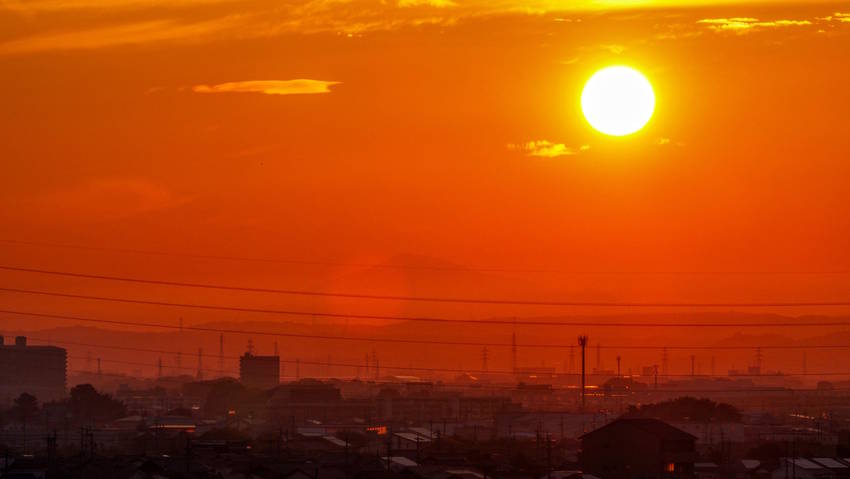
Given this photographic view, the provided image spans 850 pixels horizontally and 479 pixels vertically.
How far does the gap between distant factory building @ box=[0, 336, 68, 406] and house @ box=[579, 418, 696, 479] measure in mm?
Result: 108181

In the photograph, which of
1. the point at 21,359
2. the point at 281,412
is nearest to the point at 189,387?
the point at 21,359

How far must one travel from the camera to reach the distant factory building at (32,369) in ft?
505

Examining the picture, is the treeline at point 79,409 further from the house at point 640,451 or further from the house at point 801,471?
the house at point 801,471

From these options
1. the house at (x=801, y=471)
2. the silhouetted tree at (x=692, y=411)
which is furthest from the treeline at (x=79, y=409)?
the house at (x=801, y=471)

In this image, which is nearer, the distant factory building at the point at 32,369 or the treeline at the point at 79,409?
the treeline at the point at 79,409

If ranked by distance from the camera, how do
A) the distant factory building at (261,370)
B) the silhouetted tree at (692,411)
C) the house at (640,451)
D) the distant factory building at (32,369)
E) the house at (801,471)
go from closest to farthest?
1. the house at (801,471)
2. the house at (640,451)
3. the silhouetted tree at (692,411)
4. the distant factory building at (261,370)
5. the distant factory building at (32,369)

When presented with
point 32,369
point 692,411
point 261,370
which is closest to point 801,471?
point 692,411

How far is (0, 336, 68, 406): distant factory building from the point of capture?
505ft

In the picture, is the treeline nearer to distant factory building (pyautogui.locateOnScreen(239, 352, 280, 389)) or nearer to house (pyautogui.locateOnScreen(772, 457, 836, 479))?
distant factory building (pyautogui.locateOnScreen(239, 352, 280, 389))

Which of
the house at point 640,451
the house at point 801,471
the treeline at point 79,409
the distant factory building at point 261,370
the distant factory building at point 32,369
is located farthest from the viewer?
the distant factory building at point 32,369

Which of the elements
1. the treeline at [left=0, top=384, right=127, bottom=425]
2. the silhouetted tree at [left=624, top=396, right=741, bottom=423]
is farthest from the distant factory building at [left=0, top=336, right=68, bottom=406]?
the silhouetted tree at [left=624, top=396, right=741, bottom=423]

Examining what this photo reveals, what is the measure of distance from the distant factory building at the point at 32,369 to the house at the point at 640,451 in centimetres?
10818

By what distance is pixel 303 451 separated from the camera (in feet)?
188

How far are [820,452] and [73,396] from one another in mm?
60668
